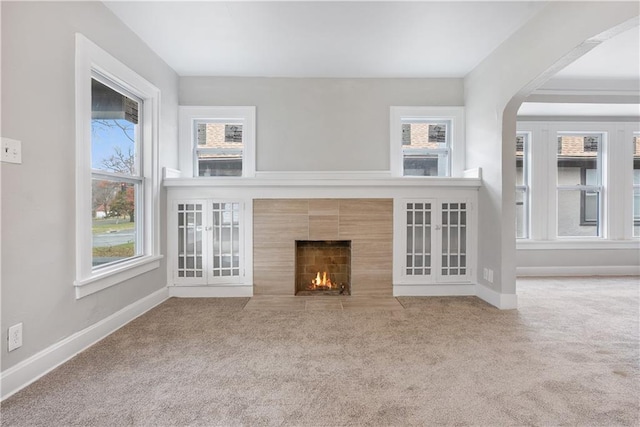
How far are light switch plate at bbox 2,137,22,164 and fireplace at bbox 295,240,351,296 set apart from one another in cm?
263

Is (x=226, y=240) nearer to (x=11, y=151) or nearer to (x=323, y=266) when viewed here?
(x=323, y=266)

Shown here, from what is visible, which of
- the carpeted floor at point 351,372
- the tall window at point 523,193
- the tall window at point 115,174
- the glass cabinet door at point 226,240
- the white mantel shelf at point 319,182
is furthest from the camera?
the tall window at point 523,193

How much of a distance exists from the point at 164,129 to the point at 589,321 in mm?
4507

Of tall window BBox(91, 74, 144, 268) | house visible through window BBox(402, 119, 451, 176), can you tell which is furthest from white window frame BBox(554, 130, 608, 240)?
tall window BBox(91, 74, 144, 268)

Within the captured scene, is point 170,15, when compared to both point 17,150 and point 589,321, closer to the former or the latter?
point 17,150

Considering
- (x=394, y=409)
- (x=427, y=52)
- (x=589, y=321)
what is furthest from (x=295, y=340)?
(x=427, y=52)

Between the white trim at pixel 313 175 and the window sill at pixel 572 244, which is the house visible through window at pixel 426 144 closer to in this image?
the white trim at pixel 313 175

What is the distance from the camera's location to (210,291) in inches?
143

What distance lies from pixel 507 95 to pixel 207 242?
3398 millimetres

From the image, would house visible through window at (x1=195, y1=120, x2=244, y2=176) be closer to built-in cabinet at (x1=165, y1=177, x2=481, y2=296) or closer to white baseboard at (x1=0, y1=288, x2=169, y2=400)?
built-in cabinet at (x1=165, y1=177, x2=481, y2=296)

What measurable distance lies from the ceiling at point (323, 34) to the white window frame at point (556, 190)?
1965 mm

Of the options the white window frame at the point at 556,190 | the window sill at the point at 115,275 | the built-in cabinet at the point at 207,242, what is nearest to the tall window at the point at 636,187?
the white window frame at the point at 556,190

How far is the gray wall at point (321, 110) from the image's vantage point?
391 centimetres

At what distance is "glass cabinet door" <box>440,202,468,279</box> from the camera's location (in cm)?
368
